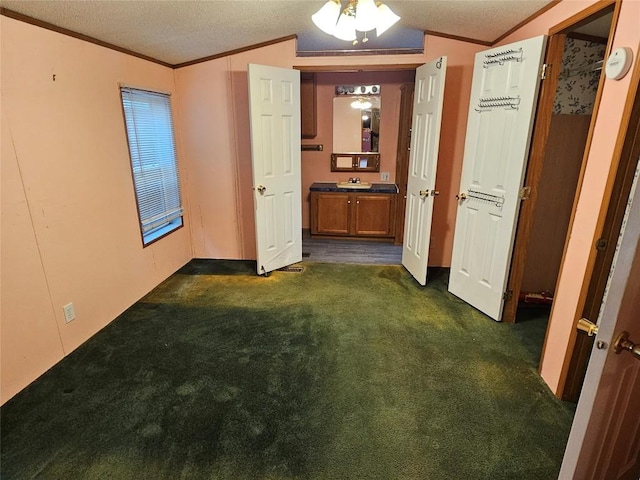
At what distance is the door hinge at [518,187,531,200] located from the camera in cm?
254

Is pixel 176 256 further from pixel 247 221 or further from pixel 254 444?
pixel 254 444

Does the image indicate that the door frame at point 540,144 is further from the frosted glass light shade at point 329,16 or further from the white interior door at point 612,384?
the frosted glass light shade at point 329,16

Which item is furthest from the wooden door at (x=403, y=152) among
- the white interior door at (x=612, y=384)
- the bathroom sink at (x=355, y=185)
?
the white interior door at (x=612, y=384)

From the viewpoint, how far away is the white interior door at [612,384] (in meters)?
0.89

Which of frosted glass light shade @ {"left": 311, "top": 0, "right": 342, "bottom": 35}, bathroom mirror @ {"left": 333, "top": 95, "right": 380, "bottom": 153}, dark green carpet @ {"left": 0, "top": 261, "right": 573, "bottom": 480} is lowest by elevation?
dark green carpet @ {"left": 0, "top": 261, "right": 573, "bottom": 480}

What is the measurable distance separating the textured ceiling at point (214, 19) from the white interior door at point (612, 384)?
217 centimetres

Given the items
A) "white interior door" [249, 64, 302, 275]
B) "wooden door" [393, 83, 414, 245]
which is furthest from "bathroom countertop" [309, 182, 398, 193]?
"white interior door" [249, 64, 302, 275]

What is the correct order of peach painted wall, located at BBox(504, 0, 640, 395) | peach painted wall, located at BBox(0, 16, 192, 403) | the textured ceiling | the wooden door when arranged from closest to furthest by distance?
peach painted wall, located at BBox(504, 0, 640, 395), peach painted wall, located at BBox(0, 16, 192, 403), the textured ceiling, the wooden door

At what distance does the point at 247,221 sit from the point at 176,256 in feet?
2.78

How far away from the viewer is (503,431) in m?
1.80

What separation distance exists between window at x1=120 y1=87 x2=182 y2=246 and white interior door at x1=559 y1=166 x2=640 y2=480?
10.7ft

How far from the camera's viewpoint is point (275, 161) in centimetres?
356

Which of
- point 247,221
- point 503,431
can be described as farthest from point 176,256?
point 503,431

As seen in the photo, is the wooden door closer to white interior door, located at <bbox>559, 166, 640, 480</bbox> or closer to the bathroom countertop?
the bathroom countertop
